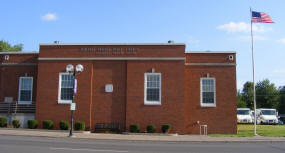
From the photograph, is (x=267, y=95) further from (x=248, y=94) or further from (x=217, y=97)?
(x=217, y=97)

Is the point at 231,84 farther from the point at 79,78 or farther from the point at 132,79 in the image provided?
the point at 79,78

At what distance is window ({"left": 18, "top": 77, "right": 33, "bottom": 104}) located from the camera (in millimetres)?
26469

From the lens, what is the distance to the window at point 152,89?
2422cm

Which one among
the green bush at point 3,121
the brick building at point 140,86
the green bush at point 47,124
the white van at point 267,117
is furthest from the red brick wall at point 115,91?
the white van at point 267,117

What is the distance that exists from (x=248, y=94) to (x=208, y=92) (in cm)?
6925

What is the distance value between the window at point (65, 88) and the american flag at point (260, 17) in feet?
50.4

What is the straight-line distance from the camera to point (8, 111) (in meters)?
25.4

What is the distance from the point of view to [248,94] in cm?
8969

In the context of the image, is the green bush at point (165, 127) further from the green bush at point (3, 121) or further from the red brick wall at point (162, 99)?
the green bush at point (3, 121)

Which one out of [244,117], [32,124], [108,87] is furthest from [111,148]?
[244,117]

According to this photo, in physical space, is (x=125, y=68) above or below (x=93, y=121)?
above

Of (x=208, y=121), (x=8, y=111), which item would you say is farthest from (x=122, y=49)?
(x=8, y=111)

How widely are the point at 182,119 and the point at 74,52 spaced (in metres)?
10.2

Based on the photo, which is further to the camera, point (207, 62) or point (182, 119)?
point (207, 62)
